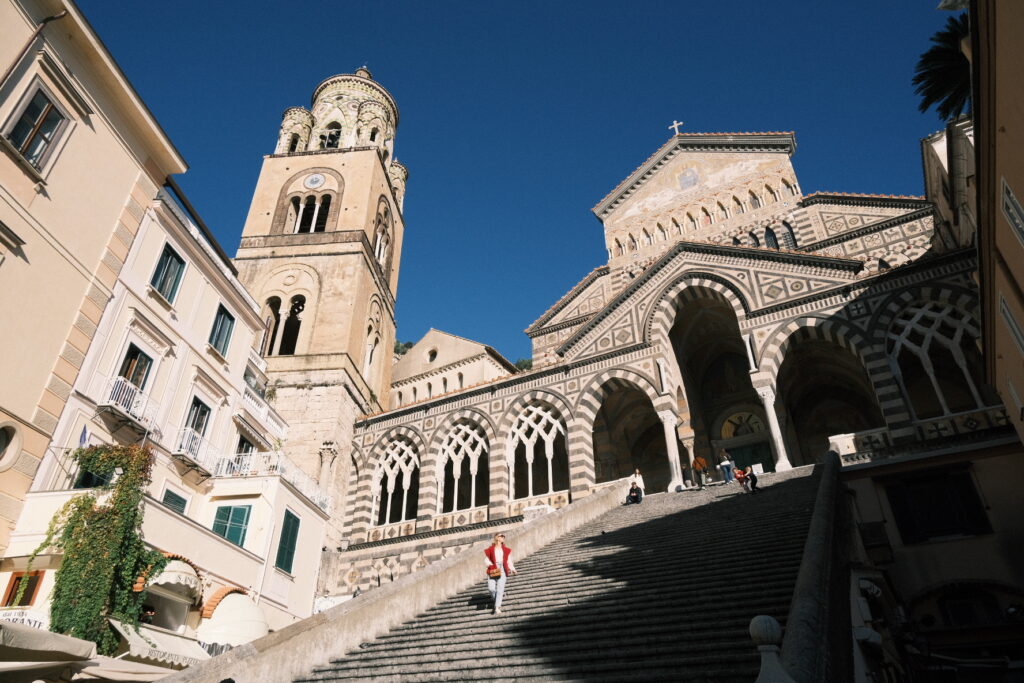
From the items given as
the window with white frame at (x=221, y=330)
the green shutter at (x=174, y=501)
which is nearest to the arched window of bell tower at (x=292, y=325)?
the window with white frame at (x=221, y=330)

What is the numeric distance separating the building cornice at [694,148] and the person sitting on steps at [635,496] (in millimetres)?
19051

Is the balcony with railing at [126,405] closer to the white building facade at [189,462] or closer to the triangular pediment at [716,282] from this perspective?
the white building facade at [189,462]

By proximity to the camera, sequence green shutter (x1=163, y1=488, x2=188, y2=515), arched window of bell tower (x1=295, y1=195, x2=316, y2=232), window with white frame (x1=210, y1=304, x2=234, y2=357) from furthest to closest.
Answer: arched window of bell tower (x1=295, y1=195, x2=316, y2=232), window with white frame (x1=210, y1=304, x2=234, y2=357), green shutter (x1=163, y1=488, x2=188, y2=515)

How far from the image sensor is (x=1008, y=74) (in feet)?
25.2

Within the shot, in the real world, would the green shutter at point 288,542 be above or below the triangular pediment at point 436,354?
below

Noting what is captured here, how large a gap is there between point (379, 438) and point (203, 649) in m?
14.3

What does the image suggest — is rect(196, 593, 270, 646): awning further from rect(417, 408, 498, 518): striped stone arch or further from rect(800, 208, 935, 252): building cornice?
rect(800, 208, 935, 252): building cornice

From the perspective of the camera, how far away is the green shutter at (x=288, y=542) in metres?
17.1

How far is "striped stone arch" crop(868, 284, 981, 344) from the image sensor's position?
17.5m

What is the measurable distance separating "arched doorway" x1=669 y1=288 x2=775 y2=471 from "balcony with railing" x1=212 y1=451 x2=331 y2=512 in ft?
43.5

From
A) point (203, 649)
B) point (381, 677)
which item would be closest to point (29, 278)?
point (203, 649)

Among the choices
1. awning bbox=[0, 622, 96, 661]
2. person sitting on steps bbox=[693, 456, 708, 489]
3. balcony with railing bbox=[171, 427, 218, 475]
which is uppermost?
person sitting on steps bbox=[693, 456, 708, 489]

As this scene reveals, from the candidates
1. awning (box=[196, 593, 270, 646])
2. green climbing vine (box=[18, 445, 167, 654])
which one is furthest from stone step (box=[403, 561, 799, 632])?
green climbing vine (box=[18, 445, 167, 654])

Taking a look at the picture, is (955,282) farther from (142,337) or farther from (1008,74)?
(142,337)
